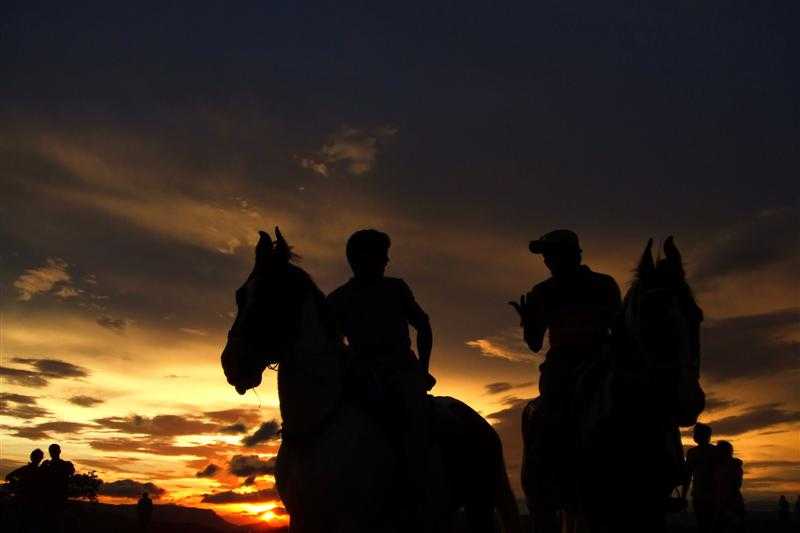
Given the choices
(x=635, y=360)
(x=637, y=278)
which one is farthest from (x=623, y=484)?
(x=637, y=278)

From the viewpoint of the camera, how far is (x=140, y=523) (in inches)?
1329

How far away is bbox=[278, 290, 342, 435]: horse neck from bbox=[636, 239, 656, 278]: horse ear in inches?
126

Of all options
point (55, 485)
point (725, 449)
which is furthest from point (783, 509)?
point (55, 485)

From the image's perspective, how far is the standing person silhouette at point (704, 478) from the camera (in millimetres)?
16234

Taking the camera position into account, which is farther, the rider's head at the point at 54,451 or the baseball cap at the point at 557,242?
the rider's head at the point at 54,451

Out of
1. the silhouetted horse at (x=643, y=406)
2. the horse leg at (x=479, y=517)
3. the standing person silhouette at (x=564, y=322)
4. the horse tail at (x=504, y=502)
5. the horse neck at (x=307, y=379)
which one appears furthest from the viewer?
the horse tail at (x=504, y=502)

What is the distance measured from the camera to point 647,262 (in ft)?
23.4

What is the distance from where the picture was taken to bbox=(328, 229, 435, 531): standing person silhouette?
25.8ft

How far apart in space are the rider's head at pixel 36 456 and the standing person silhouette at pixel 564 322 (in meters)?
14.8

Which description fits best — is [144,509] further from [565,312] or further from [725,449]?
[565,312]

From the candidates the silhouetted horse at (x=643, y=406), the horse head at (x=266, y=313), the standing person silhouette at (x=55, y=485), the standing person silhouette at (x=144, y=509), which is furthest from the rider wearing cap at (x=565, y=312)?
the standing person silhouette at (x=144, y=509)

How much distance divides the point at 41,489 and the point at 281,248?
14.4 m

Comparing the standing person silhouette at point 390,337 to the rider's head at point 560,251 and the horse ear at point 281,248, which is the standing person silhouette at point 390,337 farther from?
the rider's head at point 560,251

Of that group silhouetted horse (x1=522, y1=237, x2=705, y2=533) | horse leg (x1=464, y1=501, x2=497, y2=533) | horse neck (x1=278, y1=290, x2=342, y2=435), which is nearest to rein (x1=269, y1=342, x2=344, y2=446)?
horse neck (x1=278, y1=290, x2=342, y2=435)
